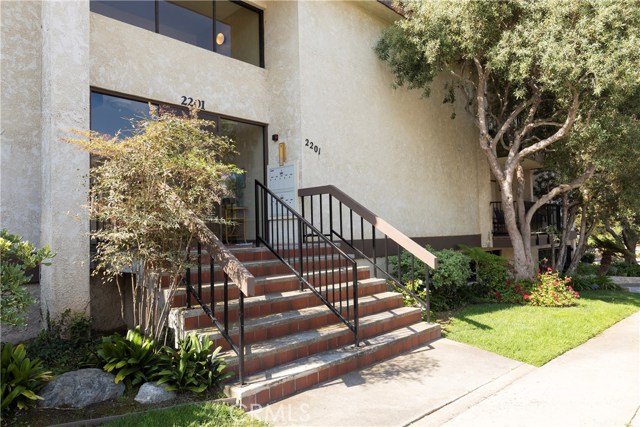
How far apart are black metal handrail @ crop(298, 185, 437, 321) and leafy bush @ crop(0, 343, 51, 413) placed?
172 inches

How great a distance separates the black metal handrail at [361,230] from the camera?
21.4 feet

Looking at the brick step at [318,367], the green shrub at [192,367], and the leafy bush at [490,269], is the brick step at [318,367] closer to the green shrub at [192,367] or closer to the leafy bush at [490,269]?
the green shrub at [192,367]

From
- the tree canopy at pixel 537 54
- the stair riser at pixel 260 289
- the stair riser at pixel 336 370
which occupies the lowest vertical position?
the stair riser at pixel 336 370

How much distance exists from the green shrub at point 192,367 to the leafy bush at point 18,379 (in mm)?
994

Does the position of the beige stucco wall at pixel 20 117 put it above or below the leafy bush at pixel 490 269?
above

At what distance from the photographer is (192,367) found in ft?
13.1

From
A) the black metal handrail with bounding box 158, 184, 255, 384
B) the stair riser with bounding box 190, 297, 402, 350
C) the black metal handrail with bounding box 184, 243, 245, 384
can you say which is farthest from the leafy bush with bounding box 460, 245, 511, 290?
the black metal handrail with bounding box 158, 184, 255, 384

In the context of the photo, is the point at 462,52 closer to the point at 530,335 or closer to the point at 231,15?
the point at 231,15

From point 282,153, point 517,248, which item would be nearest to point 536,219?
point 517,248

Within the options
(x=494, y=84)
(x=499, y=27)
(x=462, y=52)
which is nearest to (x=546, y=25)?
(x=499, y=27)

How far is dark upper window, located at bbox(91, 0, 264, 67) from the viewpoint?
648 cm

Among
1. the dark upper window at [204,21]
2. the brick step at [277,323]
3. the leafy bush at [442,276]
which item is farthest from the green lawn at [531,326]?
the dark upper window at [204,21]

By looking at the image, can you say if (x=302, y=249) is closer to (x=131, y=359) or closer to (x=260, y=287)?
(x=260, y=287)

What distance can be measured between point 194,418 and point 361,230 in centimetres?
521
